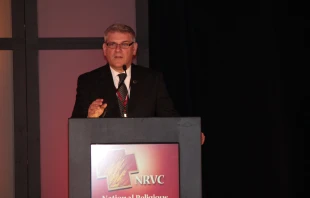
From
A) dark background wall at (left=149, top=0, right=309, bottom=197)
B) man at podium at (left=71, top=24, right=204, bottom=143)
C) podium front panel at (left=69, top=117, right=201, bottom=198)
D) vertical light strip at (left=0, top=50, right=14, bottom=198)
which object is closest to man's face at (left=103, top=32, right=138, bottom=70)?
man at podium at (left=71, top=24, right=204, bottom=143)

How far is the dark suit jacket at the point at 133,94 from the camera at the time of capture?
240 cm

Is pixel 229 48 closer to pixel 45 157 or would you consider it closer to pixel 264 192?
pixel 264 192

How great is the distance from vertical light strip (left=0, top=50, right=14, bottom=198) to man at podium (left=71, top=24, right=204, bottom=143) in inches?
57.2

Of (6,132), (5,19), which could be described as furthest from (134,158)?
(5,19)

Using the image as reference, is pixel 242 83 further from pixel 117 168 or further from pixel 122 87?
pixel 117 168

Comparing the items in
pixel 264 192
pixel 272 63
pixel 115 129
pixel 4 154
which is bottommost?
pixel 264 192

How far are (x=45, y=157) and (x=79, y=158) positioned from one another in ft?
7.62

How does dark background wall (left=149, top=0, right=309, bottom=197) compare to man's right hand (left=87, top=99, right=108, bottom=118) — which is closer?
man's right hand (left=87, top=99, right=108, bottom=118)

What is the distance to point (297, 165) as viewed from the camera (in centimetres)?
348

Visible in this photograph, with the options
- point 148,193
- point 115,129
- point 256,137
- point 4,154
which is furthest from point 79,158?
point 4,154

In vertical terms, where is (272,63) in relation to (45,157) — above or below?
above

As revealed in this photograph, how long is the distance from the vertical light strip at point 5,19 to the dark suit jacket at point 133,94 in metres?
1.50

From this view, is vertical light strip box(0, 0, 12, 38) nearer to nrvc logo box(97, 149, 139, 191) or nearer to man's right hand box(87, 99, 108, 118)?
man's right hand box(87, 99, 108, 118)

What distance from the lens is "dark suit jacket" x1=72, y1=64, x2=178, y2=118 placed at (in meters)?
2.40
